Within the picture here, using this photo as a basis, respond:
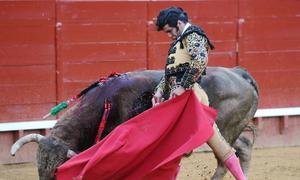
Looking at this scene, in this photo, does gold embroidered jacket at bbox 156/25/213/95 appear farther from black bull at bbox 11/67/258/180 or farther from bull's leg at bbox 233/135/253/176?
bull's leg at bbox 233/135/253/176

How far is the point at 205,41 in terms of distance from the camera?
523 cm

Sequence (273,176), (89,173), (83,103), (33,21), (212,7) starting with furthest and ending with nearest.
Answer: (212,7) → (33,21) → (273,176) → (83,103) → (89,173)

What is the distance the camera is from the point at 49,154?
5.25 metres

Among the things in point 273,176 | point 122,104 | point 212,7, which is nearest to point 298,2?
point 212,7

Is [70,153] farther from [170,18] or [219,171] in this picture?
[219,171]

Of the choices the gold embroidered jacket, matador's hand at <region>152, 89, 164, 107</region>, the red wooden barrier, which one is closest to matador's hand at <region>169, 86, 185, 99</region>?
the gold embroidered jacket

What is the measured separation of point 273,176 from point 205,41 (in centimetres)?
223

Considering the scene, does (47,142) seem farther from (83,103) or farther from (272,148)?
(272,148)

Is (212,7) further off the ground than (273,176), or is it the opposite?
(212,7)

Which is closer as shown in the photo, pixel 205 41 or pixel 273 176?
pixel 205 41

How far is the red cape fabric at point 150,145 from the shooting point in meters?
5.07

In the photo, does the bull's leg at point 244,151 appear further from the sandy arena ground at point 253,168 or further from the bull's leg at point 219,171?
the sandy arena ground at point 253,168

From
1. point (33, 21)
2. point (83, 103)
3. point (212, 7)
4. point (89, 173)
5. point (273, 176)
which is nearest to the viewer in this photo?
point (89, 173)

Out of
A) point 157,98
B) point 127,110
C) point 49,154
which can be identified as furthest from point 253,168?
point 49,154
